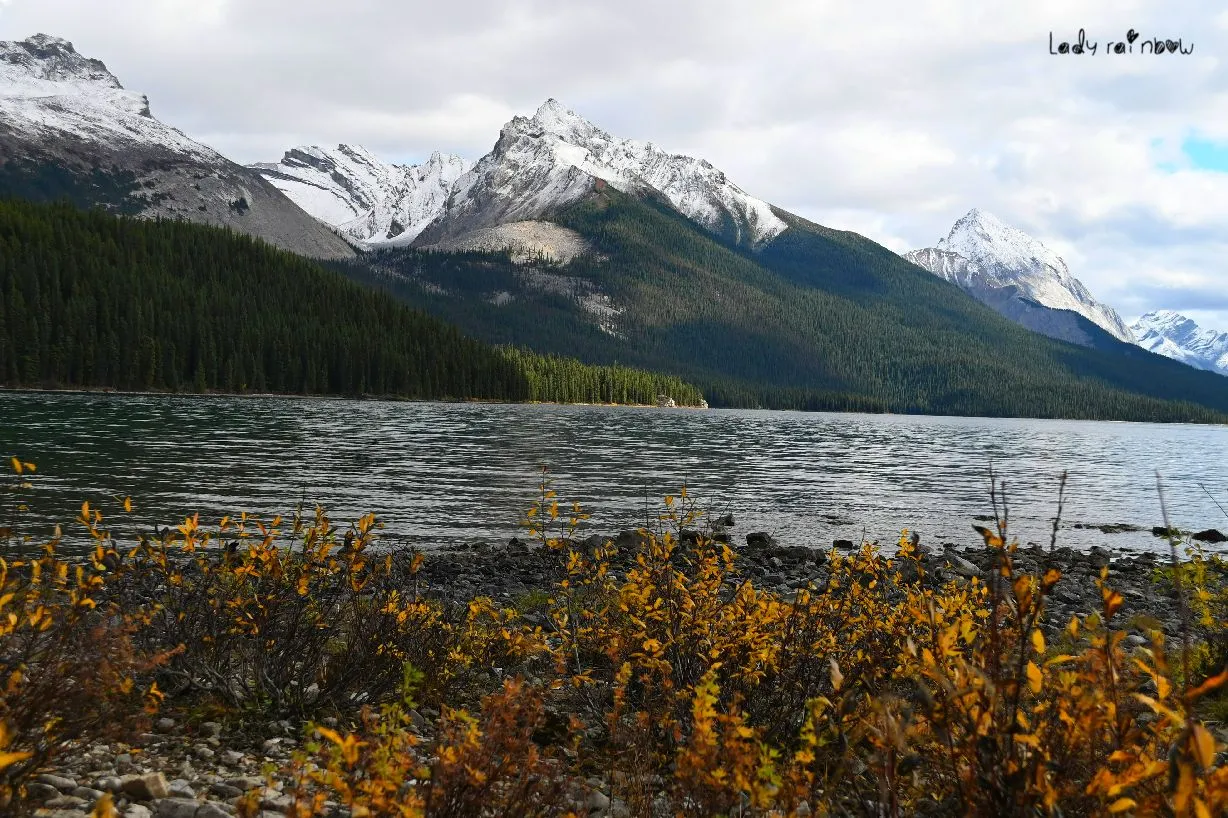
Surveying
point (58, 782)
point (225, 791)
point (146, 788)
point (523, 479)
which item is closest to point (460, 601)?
point (225, 791)

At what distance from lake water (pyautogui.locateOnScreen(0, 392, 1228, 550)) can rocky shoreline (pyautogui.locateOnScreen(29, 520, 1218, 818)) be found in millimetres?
3041

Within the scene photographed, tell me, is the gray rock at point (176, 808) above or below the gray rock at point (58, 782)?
below

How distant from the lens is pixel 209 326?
141 metres

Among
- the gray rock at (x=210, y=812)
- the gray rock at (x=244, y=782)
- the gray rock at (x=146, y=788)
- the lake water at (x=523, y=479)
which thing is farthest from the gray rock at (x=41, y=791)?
the lake water at (x=523, y=479)

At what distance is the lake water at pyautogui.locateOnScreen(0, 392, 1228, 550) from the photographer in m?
29.2

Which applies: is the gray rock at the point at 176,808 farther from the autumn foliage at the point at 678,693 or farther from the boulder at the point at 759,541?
the boulder at the point at 759,541

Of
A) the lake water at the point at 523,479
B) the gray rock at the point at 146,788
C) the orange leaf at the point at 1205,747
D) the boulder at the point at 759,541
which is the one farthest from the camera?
the lake water at the point at 523,479

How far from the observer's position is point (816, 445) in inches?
3184

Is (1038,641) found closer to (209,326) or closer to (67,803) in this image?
(67,803)

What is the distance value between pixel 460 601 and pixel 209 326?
145601 mm

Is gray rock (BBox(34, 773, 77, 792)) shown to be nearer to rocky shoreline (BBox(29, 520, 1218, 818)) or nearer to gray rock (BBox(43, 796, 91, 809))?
rocky shoreline (BBox(29, 520, 1218, 818))

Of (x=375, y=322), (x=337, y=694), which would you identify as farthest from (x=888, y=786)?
(x=375, y=322)

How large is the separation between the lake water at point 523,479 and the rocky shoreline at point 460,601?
3041mm

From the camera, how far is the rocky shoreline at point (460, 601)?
565 cm
